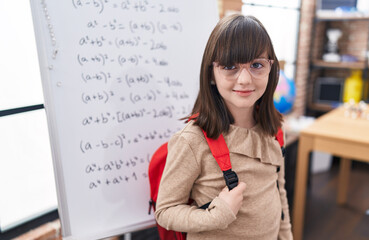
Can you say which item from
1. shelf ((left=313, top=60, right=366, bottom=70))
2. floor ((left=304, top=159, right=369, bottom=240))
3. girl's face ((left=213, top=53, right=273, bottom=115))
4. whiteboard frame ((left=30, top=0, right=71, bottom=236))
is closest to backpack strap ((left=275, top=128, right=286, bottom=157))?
girl's face ((left=213, top=53, right=273, bottom=115))

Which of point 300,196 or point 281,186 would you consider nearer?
point 281,186

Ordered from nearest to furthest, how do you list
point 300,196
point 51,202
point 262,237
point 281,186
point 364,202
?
point 262,237
point 281,186
point 51,202
point 300,196
point 364,202

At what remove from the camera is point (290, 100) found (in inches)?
84.5

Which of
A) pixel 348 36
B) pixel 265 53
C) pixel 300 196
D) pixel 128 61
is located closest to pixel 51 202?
pixel 128 61

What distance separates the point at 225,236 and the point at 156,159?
1.02 ft

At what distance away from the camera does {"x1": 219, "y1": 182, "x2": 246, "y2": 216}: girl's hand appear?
88 cm

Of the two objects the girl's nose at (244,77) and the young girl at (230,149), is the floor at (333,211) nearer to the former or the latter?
the young girl at (230,149)

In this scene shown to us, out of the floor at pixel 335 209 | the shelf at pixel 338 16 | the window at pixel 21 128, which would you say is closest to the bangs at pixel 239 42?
the window at pixel 21 128

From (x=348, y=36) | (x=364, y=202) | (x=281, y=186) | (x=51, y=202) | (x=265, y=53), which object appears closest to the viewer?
(x=265, y=53)

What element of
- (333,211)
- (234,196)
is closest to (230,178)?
(234,196)

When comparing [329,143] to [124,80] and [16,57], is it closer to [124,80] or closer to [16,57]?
[124,80]

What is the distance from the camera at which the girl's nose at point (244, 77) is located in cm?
86

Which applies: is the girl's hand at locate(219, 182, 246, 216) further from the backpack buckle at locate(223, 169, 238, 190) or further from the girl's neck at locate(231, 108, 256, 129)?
the girl's neck at locate(231, 108, 256, 129)

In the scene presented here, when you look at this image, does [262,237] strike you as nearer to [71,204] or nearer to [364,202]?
[71,204]
